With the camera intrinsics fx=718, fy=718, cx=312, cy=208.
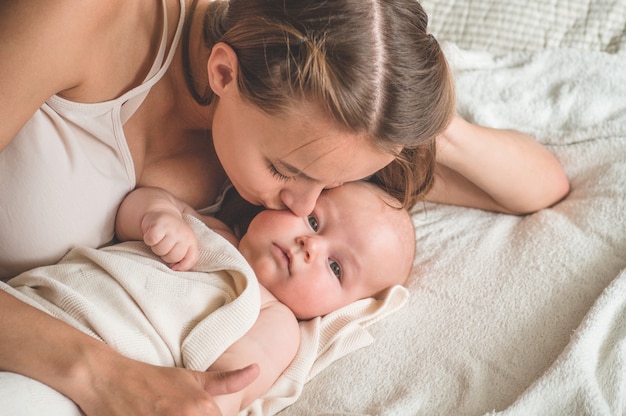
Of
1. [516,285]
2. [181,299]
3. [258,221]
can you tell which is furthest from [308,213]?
[516,285]

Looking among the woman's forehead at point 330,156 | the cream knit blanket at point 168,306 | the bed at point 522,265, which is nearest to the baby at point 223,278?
the cream knit blanket at point 168,306

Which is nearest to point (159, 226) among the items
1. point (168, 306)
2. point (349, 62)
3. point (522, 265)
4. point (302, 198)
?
point (168, 306)

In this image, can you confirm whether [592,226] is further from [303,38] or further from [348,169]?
[303,38]

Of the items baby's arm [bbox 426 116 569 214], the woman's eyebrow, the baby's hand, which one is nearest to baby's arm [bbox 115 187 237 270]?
the baby's hand

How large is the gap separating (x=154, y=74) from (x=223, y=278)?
0.38 metres

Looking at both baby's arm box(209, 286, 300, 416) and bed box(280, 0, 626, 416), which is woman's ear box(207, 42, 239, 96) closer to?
baby's arm box(209, 286, 300, 416)

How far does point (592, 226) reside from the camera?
146 centimetres

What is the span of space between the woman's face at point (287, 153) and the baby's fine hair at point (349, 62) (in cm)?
2

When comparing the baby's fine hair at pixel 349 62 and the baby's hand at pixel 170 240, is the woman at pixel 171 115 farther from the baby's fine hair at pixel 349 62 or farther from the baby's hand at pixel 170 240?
the baby's hand at pixel 170 240

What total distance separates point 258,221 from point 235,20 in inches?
15.2

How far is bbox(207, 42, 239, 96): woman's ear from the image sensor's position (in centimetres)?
112

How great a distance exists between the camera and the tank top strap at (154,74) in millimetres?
1244

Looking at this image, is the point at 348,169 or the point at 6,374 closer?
the point at 6,374

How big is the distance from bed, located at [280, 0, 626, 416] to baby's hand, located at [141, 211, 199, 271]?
12.3 inches
